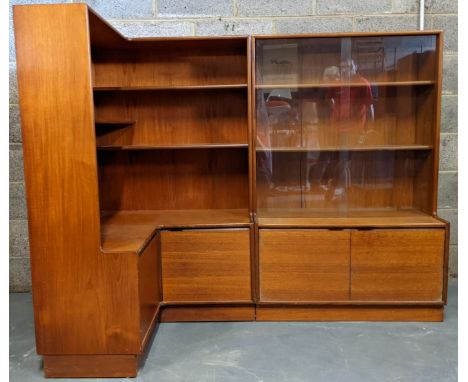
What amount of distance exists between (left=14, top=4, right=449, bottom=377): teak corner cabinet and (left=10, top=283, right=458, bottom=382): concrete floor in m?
0.11

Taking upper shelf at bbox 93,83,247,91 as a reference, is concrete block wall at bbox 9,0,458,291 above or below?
above

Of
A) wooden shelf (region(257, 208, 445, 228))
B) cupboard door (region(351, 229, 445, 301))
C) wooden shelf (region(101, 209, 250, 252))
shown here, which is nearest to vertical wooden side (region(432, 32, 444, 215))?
wooden shelf (region(257, 208, 445, 228))

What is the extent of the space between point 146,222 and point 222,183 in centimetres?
66

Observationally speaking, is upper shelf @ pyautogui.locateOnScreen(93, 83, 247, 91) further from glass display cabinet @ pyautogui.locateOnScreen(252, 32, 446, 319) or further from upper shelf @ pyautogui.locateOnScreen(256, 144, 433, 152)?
upper shelf @ pyautogui.locateOnScreen(256, 144, 433, 152)

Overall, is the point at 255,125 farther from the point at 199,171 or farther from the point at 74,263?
the point at 74,263

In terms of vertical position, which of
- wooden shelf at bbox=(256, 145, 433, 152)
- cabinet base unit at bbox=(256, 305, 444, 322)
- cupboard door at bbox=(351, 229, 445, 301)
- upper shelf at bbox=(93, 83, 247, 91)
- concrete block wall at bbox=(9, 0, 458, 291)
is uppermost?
concrete block wall at bbox=(9, 0, 458, 291)

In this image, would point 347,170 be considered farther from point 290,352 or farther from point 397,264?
point 290,352

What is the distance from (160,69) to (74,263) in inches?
62.5

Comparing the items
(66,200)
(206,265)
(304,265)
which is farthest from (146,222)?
(304,265)

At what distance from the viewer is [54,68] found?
2037 millimetres

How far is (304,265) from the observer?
2770mm

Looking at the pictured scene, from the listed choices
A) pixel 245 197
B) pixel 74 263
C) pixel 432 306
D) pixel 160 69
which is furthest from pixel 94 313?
pixel 432 306

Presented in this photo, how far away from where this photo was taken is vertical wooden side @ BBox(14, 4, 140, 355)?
2020mm

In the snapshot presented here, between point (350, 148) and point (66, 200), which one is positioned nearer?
point (66, 200)
